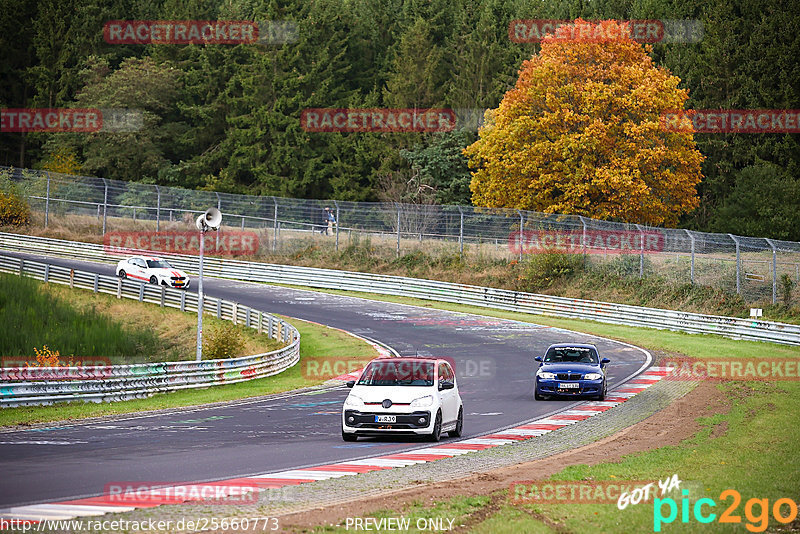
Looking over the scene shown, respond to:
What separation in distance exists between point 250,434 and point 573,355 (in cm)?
987

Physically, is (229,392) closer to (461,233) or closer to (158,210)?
(461,233)

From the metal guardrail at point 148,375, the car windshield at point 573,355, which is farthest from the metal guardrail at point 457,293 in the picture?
the car windshield at point 573,355

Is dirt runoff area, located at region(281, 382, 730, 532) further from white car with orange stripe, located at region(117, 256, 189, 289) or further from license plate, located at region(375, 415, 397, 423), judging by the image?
white car with orange stripe, located at region(117, 256, 189, 289)

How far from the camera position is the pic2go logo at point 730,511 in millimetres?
9797

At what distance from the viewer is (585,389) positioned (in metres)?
23.8

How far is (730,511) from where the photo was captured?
10219mm

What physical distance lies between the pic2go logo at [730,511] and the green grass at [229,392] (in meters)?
14.2

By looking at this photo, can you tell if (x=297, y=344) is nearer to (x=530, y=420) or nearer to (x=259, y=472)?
(x=530, y=420)

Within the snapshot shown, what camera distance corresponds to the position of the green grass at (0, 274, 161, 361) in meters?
33.5

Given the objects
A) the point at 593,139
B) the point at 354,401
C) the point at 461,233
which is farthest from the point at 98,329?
the point at 593,139

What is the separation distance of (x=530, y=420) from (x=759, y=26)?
56.7m

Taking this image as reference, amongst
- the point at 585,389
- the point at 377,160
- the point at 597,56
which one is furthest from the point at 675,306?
the point at 377,160

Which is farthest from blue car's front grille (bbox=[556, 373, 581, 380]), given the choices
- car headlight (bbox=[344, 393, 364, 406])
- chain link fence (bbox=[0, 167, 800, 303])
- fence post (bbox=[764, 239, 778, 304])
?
fence post (bbox=[764, 239, 778, 304])

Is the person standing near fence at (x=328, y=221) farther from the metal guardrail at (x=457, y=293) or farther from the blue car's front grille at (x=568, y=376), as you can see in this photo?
the blue car's front grille at (x=568, y=376)
